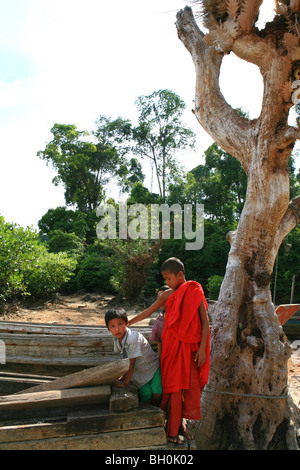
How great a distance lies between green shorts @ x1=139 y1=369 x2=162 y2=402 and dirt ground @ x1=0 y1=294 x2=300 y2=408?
192 inches

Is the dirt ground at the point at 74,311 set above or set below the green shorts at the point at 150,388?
below

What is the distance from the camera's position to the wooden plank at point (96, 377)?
2.43 meters

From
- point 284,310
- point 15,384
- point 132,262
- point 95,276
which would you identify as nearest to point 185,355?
point 15,384

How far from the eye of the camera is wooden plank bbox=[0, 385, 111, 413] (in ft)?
7.92

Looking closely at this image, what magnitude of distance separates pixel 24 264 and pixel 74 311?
2.54m

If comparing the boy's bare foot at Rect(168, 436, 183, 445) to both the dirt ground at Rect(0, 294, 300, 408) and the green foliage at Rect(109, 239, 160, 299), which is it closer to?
the dirt ground at Rect(0, 294, 300, 408)

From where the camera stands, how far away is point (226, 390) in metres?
3.65

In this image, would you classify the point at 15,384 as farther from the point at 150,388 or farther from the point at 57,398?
the point at 150,388

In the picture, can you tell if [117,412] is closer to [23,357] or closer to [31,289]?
[23,357]

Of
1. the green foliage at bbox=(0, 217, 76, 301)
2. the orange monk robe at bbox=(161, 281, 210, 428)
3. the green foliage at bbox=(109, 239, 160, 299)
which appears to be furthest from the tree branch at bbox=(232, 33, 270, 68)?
the green foliage at bbox=(109, 239, 160, 299)

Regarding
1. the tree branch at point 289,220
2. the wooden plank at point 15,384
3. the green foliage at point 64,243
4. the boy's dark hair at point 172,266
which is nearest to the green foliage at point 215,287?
the tree branch at point 289,220

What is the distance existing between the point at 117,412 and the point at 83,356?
1.62 metres

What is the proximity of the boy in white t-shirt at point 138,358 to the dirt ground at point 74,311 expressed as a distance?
4906 millimetres

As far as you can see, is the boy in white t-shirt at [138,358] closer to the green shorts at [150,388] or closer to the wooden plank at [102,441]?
the green shorts at [150,388]
